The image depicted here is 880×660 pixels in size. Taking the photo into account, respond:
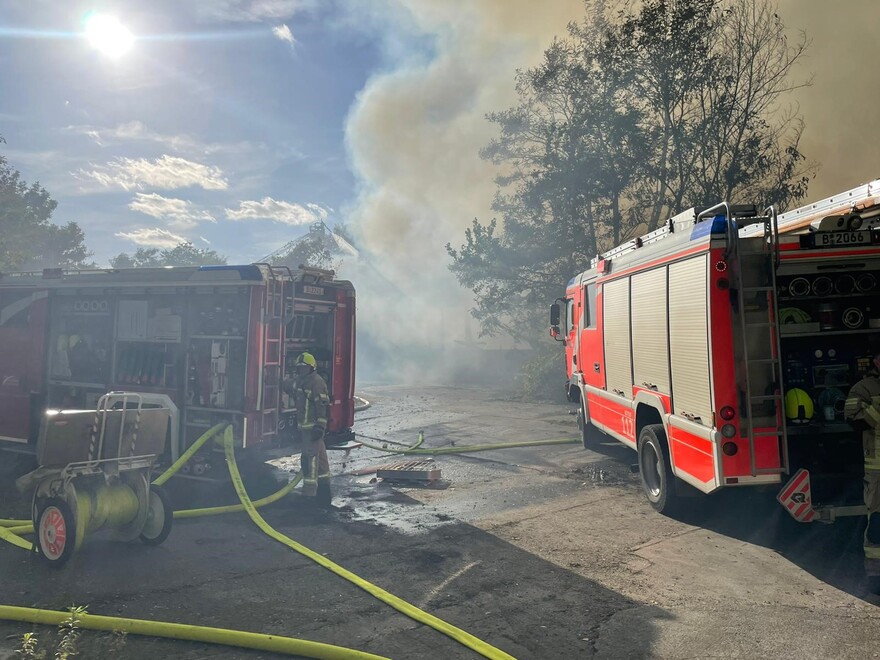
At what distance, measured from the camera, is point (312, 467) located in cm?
722

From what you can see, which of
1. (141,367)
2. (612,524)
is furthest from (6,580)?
(612,524)

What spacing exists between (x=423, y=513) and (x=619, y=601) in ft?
9.57

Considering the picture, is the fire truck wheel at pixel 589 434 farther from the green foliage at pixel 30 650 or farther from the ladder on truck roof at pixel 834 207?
the green foliage at pixel 30 650

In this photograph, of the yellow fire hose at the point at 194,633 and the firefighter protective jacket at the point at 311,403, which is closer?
the yellow fire hose at the point at 194,633

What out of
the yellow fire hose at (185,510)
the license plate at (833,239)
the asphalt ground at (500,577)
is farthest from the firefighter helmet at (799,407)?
the yellow fire hose at (185,510)

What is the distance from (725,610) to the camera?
425 cm

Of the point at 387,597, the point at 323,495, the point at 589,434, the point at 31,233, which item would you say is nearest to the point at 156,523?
the point at 323,495

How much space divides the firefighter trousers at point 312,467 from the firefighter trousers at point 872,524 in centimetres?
517

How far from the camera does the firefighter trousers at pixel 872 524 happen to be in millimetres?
4379

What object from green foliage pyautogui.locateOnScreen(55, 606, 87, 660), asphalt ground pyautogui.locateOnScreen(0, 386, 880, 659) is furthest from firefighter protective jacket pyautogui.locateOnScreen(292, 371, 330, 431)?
green foliage pyautogui.locateOnScreen(55, 606, 87, 660)

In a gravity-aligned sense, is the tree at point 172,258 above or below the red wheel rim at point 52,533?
above

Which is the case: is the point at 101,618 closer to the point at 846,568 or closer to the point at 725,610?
the point at 725,610

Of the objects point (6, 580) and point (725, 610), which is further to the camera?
point (6, 580)

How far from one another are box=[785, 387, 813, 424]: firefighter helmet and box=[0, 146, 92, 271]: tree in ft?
81.7
